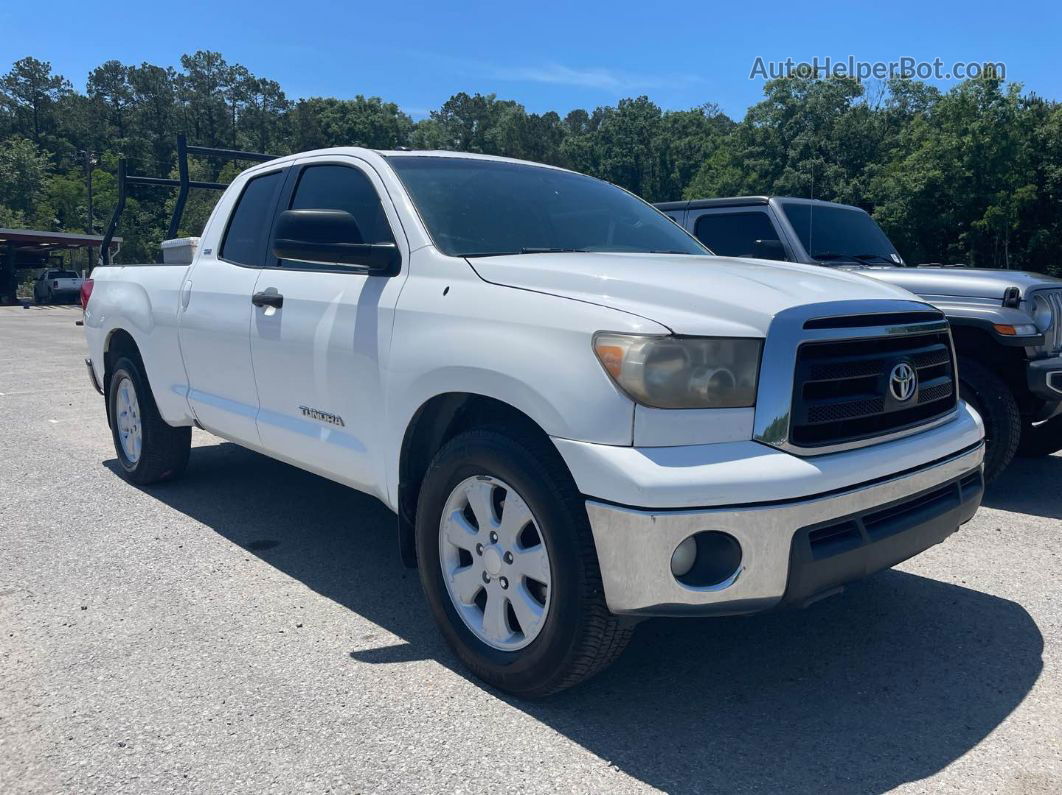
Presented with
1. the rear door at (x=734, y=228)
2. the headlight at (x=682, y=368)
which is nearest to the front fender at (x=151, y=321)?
the headlight at (x=682, y=368)

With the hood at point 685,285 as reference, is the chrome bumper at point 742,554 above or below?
below

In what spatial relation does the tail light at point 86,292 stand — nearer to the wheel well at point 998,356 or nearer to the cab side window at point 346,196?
the cab side window at point 346,196

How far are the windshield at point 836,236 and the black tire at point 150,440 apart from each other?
461 cm

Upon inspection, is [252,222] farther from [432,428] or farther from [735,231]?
[735,231]

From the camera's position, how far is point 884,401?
9.27 feet

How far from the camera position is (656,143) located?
84.8 m

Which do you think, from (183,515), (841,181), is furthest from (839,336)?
(841,181)

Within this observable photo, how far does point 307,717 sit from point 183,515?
264 centimetres

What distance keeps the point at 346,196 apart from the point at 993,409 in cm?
390

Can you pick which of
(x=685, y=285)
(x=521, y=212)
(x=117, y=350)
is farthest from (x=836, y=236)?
(x=117, y=350)

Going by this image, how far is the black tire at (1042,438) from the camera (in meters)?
6.08

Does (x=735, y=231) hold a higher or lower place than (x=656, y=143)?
lower

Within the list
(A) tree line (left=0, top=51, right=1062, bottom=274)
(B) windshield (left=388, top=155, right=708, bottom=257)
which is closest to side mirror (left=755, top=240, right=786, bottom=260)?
(B) windshield (left=388, top=155, right=708, bottom=257)

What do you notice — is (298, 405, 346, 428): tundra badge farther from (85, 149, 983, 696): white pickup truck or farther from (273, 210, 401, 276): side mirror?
(273, 210, 401, 276): side mirror
